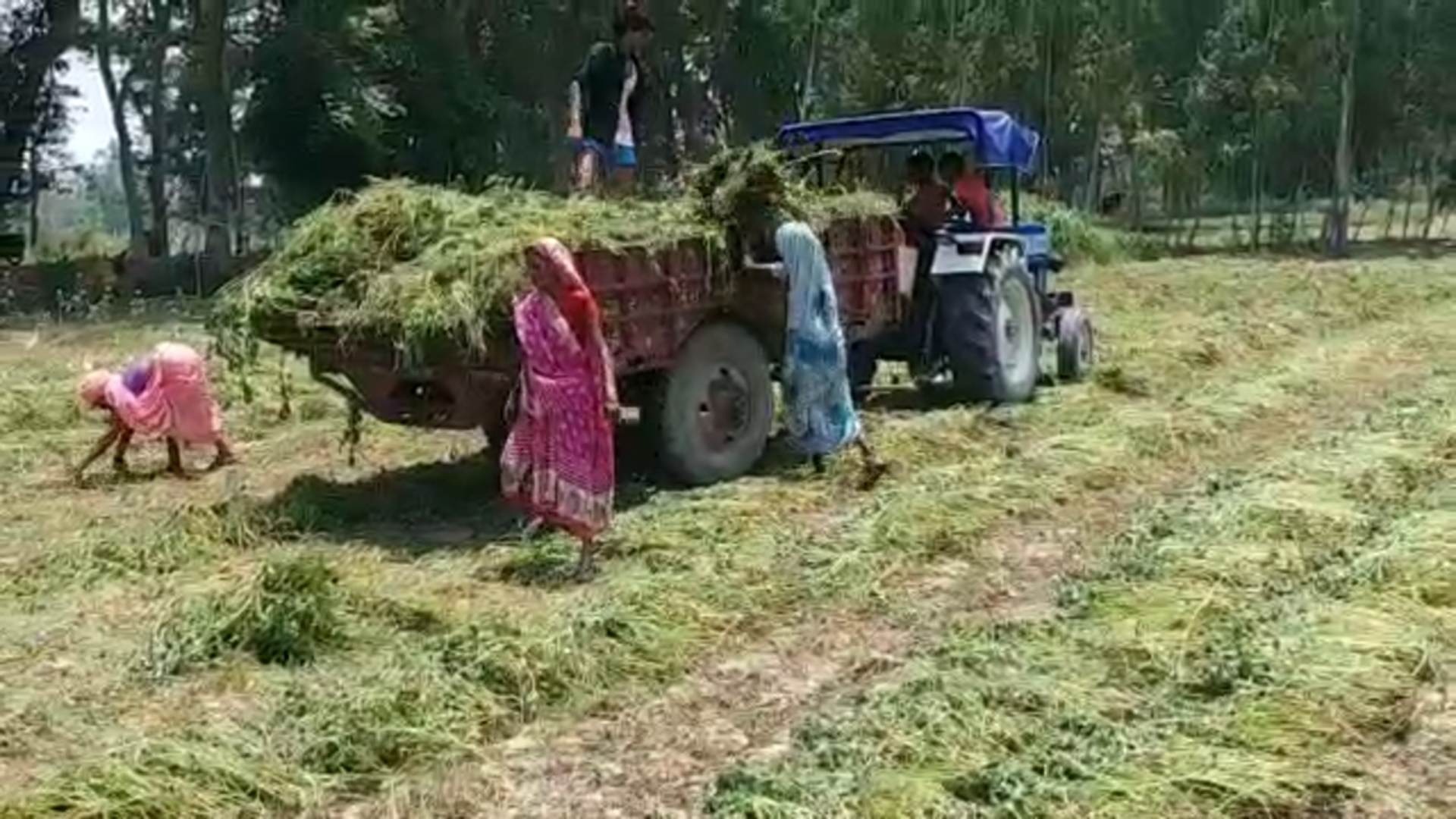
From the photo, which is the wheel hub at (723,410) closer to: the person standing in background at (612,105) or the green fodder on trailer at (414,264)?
the green fodder on trailer at (414,264)

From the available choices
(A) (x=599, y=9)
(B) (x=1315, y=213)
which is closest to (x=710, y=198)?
(A) (x=599, y=9)

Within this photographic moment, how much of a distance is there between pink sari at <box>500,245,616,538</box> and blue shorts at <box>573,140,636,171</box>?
112 inches

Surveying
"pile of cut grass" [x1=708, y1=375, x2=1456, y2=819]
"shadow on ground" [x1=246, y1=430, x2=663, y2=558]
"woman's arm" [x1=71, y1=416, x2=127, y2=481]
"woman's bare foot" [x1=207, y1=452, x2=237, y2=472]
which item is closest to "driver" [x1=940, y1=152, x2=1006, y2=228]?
"shadow on ground" [x1=246, y1=430, x2=663, y2=558]

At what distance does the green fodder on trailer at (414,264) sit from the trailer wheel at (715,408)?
0.63m

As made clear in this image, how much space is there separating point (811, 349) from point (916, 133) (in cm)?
304

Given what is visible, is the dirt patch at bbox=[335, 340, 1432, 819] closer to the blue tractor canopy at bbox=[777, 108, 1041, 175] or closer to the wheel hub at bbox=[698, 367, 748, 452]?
the wheel hub at bbox=[698, 367, 748, 452]

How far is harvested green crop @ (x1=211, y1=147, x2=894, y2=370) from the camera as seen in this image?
297 inches

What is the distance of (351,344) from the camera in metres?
7.76

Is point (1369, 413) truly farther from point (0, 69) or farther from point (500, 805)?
point (0, 69)

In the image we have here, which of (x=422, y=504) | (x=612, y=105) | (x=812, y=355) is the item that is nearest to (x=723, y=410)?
(x=812, y=355)

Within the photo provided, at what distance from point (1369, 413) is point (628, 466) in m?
4.67

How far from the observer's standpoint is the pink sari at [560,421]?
23.8 feet

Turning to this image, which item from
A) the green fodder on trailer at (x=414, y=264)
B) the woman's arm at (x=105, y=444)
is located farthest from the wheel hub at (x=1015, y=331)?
the woman's arm at (x=105, y=444)

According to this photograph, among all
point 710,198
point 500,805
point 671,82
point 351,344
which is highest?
point 671,82
